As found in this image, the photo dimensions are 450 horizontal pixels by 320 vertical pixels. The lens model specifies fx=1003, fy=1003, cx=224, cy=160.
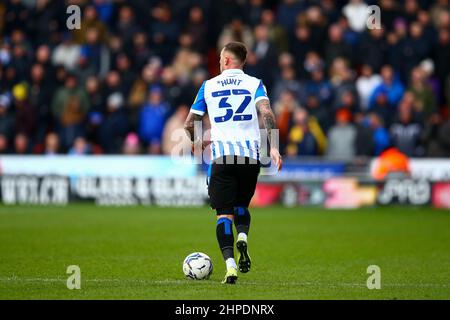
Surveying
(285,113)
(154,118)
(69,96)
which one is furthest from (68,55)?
(285,113)

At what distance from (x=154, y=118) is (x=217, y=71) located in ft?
9.58

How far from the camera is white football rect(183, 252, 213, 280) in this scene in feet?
33.4

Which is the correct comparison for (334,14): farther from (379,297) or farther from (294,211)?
(379,297)

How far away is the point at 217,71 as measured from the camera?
25.7 m

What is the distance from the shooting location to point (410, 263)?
12070 millimetres

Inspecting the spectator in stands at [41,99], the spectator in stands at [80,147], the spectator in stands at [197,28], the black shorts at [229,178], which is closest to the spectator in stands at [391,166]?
the spectator in stands at [197,28]

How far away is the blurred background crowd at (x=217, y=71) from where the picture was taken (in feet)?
74.0

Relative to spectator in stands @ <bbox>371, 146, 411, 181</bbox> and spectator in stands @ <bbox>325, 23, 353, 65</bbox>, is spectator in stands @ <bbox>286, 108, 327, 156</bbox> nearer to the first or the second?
spectator in stands @ <bbox>371, 146, 411, 181</bbox>

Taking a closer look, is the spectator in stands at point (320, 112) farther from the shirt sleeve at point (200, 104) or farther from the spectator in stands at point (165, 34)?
the shirt sleeve at point (200, 104)

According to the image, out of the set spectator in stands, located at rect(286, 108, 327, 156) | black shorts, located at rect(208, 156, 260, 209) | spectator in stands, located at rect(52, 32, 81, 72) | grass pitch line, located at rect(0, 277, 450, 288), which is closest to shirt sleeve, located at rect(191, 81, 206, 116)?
black shorts, located at rect(208, 156, 260, 209)

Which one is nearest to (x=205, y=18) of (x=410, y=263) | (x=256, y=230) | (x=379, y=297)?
(x=256, y=230)

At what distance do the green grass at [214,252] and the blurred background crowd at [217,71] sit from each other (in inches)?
88.2

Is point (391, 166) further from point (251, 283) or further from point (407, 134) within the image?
point (251, 283)
